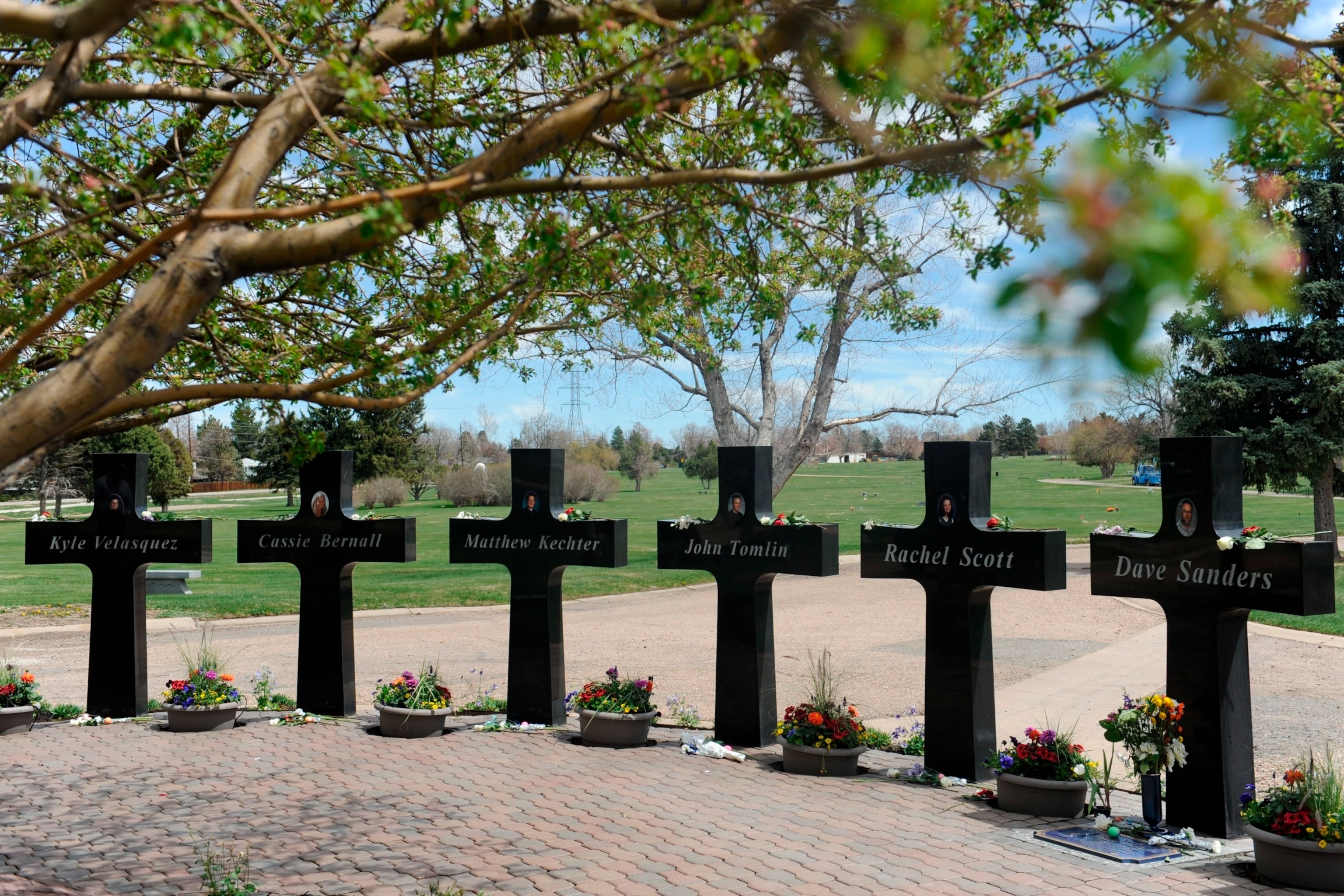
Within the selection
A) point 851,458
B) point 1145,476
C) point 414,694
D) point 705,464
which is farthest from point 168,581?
point 851,458

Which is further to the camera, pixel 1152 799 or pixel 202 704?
pixel 202 704

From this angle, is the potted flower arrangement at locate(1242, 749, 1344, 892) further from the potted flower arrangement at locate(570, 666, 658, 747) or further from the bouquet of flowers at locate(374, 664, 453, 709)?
the bouquet of flowers at locate(374, 664, 453, 709)

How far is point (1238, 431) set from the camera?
82.0 ft

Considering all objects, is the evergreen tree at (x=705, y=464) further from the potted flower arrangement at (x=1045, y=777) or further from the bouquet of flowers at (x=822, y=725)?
the potted flower arrangement at (x=1045, y=777)

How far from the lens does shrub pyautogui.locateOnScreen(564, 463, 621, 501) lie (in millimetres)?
55031

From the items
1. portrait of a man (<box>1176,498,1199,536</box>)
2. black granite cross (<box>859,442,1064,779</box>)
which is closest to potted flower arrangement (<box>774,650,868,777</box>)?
black granite cross (<box>859,442,1064,779</box>)

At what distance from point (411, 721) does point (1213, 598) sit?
22.5 feet

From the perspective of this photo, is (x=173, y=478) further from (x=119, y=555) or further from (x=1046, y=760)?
(x=1046, y=760)

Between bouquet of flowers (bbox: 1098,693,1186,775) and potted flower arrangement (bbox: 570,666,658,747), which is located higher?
bouquet of flowers (bbox: 1098,693,1186,775)

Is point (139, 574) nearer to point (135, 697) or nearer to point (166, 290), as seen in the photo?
point (135, 697)

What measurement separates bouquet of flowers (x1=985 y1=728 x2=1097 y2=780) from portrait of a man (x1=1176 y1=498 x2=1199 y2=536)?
5.47 feet

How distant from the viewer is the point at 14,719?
10.6m

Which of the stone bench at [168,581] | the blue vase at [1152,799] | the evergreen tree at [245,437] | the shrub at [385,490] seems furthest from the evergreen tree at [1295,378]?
the evergreen tree at [245,437]

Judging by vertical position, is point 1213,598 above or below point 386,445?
below
